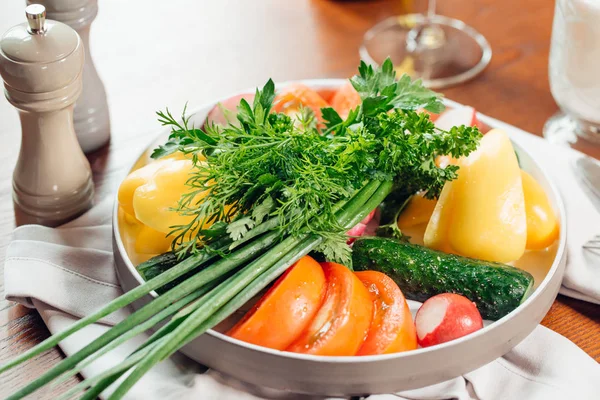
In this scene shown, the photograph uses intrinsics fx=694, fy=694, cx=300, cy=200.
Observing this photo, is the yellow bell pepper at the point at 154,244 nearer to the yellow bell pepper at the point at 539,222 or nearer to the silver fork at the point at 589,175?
the yellow bell pepper at the point at 539,222

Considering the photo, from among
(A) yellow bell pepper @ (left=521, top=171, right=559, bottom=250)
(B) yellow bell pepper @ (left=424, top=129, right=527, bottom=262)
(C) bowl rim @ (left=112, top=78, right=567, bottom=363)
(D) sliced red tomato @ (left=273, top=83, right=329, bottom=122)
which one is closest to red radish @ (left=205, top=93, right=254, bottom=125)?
(D) sliced red tomato @ (left=273, top=83, right=329, bottom=122)

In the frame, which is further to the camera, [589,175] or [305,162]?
[589,175]

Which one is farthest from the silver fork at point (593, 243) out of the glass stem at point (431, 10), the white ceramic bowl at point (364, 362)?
the glass stem at point (431, 10)

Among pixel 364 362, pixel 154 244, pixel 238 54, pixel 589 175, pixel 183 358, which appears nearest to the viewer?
pixel 364 362

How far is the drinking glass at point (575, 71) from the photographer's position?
4.75 feet

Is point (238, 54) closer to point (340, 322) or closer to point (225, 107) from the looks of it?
point (225, 107)

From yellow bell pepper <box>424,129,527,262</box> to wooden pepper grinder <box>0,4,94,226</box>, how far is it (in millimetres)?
667

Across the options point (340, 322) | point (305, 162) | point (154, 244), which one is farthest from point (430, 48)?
point (340, 322)

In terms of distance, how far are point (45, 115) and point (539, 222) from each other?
0.88 meters

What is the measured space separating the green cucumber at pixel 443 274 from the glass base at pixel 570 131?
24.4 inches

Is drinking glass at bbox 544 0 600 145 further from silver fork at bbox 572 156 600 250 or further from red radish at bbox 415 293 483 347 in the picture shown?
red radish at bbox 415 293 483 347

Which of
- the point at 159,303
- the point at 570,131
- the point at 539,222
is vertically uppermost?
the point at 159,303

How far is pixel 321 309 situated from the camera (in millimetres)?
984

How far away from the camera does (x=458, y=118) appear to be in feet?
4.58
